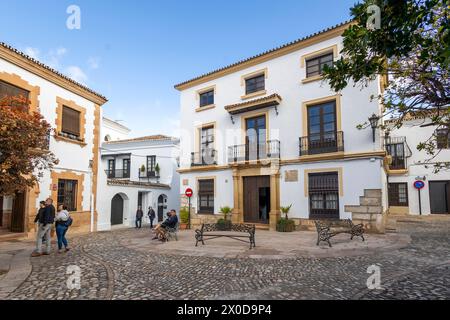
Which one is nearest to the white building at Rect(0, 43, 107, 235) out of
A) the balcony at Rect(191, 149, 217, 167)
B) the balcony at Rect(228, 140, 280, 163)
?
the balcony at Rect(191, 149, 217, 167)

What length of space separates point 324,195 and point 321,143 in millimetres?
2389

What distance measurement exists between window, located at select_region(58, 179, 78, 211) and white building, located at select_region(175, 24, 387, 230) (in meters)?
6.00

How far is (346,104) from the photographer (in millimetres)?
11930

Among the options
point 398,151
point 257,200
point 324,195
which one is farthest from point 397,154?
point 257,200

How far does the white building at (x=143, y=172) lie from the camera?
56.7ft

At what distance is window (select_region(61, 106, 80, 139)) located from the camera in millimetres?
12711

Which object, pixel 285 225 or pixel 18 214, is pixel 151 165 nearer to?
pixel 18 214

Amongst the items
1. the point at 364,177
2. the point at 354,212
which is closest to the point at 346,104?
the point at 364,177

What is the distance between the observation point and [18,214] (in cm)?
1088

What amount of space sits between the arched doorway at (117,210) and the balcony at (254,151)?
25.2ft

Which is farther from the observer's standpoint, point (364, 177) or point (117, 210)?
point (117, 210)

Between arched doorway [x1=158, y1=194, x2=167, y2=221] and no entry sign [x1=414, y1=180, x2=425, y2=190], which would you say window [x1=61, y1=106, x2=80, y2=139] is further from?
no entry sign [x1=414, y1=180, x2=425, y2=190]
